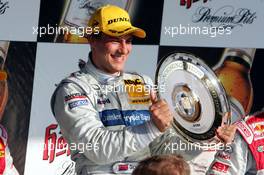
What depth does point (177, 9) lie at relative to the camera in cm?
314

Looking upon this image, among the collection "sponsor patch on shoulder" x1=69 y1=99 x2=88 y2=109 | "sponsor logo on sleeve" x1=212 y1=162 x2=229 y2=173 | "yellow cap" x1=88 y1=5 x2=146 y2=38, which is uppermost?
"yellow cap" x1=88 y1=5 x2=146 y2=38

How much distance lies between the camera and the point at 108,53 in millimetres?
2389

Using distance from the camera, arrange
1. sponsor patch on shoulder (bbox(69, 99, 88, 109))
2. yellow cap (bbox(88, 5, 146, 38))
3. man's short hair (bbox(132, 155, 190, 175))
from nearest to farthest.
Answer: man's short hair (bbox(132, 155, 190, 175))
sponsor patch on shoulder (bbox(69, 99, 88, 109))
yellow cap (bbox(88, 5, 146, 38))

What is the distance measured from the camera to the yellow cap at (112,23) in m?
2.35

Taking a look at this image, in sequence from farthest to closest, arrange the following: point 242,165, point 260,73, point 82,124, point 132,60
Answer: point 132,60, point 260,73, point 242,165, point 82,124

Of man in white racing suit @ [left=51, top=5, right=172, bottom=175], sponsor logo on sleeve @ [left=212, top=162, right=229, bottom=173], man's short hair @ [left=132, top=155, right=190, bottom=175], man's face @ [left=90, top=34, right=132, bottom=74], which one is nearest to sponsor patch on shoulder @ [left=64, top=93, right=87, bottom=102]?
man in white racing suit @ [left=51, top=5, right=172, bottom=175]

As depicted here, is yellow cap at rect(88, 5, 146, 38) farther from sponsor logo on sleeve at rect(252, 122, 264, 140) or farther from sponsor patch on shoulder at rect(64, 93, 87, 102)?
sponsor logo on sleeve at rect(252, 122, 264, 140)

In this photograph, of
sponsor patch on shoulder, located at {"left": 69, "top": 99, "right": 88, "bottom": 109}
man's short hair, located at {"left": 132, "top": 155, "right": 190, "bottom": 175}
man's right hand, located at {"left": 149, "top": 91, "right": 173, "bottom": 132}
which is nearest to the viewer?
man's short hair, located at {"left": 132, "top": 155, "right": 190, "bottom": 175}

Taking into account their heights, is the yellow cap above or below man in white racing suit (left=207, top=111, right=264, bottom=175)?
above

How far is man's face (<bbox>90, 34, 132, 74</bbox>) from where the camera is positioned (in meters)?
2.40

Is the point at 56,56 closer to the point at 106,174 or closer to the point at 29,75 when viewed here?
the point at 29,75

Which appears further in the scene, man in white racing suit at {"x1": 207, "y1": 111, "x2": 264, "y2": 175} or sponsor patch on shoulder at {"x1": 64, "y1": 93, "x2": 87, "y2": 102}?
man in white racing suit at {"x1": 207, "y1": 111, "x2": 264, "y2": 175}

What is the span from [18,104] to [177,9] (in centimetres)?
91

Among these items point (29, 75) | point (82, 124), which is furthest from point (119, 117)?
point (29, 75)
